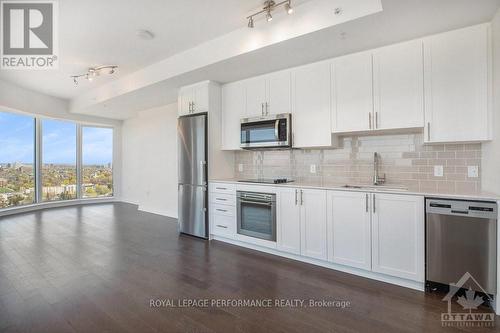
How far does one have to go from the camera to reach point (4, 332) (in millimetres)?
1856

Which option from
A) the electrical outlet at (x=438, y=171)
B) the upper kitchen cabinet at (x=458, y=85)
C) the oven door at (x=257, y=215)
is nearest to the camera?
the upper kitchen cabinet at (x=458, y=85)

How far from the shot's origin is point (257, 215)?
359 cm

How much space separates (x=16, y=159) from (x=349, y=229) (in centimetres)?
732

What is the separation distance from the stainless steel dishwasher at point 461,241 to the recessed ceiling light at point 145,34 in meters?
3.69

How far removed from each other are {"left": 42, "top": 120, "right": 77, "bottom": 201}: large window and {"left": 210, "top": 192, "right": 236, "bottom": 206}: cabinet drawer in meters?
5.29

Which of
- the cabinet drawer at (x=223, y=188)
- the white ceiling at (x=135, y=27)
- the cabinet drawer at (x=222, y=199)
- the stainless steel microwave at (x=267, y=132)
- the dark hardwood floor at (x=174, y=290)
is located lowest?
the dark hardwood floor at (x=174, y=290)

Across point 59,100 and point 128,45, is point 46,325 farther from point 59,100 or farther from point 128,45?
point 59,100

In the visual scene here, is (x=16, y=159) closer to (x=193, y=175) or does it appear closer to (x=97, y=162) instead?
(x=97, y=162)

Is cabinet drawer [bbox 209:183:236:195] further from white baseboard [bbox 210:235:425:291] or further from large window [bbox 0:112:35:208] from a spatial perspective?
large window [bbox 0:112:35:208]

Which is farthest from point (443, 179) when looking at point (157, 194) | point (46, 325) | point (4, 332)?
point (157, 194)

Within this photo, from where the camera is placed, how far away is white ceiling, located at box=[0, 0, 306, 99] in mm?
2703

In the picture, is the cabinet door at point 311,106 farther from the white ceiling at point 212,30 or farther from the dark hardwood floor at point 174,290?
the dark hardwood floor at point 174,290

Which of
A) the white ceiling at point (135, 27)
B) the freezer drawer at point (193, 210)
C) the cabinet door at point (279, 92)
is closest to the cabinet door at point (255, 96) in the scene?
the cabinet door at point (279, 92)

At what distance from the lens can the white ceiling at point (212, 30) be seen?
2297mm
